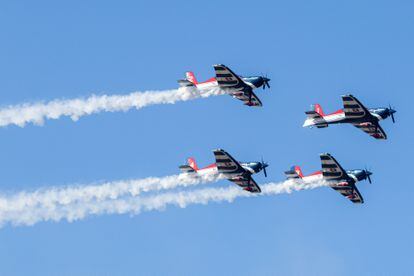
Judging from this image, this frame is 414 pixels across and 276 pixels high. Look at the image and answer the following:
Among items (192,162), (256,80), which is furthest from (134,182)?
(256,80)

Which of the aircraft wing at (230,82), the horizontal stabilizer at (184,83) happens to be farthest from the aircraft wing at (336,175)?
the horizontal stabilizer at (184,83)

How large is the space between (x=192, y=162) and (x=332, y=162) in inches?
551

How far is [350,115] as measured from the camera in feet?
445

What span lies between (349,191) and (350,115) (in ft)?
25.9

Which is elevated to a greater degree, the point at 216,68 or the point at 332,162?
the point at 216,68

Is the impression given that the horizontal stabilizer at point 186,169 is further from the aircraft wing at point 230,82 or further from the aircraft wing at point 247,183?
the aircraft wing at point 230,82

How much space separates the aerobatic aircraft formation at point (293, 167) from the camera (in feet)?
440

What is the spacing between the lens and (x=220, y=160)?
13362 centimetres

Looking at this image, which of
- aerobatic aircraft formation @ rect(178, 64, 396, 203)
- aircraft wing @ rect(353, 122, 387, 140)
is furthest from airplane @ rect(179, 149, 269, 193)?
aircraft wing @ rect(353, 122, 387, 140)

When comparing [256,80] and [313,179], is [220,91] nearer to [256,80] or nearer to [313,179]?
[256,80]

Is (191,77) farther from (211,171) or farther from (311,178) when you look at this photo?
(311,178)

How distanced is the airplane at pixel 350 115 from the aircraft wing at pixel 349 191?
6102 millimetres

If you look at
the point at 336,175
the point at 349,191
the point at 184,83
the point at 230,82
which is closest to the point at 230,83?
the point at 230,82

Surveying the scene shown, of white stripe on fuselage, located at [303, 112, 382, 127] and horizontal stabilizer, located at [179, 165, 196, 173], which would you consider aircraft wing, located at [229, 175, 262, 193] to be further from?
white stripe on fuselage, located at [303, 112, 382, 127]
